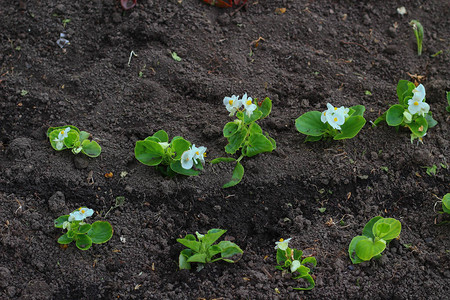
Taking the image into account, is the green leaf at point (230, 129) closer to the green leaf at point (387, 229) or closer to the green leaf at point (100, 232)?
the green leaf at point (100, 232)

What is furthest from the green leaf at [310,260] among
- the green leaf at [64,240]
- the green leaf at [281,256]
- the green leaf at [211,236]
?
the green leaf at [64,240]

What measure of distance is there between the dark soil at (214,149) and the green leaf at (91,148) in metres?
0.07

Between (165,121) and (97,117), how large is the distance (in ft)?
1.39

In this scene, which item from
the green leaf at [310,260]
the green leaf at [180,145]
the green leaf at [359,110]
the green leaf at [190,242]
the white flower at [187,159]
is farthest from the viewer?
the green leaf at [359,110]

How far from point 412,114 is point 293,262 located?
3.98 feet

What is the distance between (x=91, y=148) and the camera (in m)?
3.03

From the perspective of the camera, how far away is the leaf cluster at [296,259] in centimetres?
263

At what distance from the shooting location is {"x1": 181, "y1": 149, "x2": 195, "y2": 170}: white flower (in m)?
2.82

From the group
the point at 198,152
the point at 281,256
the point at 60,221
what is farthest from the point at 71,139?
the point at 281,256

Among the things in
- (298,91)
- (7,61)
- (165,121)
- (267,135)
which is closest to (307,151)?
(267,135)

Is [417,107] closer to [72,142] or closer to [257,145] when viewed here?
Answer: [257,145]

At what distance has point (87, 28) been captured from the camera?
371 cm

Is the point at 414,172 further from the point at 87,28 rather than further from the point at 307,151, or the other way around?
the point at 87,28

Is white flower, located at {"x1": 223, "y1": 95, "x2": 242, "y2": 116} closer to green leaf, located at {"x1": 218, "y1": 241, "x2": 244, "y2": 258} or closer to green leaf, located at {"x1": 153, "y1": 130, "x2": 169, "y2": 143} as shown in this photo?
green leaf, located at {"x1": 153, "y1": 130, "x2": 169, "y2": 143}
